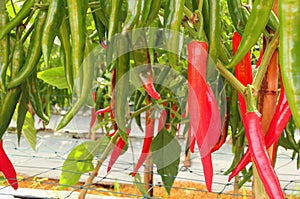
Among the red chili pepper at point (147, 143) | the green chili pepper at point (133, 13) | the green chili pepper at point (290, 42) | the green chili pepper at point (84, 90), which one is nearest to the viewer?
the green chili pepper at point (290, 42)

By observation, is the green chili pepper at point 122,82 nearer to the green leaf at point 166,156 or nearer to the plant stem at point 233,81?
the plant stem at point 233,81

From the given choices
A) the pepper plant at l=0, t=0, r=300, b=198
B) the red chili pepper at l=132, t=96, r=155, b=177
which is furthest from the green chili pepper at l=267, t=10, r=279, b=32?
the red chili pepper at l=132, t=96, r=155, b=177

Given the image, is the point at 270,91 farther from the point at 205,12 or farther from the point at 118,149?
the point at 118,149

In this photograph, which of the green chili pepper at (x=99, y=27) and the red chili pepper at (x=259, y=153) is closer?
the red chili pepper at (x=259, y=153)

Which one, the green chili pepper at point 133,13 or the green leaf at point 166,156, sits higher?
the green chili pepper at point 133,13

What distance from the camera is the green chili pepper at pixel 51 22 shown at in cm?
61

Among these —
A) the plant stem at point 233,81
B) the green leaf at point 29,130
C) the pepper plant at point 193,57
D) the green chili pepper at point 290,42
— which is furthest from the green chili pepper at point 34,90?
the green leaf at point 29,130

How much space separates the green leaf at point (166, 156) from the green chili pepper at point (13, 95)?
2.17 ft

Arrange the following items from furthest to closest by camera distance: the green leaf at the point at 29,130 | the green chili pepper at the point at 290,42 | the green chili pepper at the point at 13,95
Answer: the green leaf at the point at 29,130
the green chili pepper at the point at 13,95
the green chili pepper at the point at 290,42

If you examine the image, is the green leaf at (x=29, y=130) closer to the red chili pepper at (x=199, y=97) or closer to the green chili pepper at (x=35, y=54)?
the green chili pepper at (x=35, y=54)

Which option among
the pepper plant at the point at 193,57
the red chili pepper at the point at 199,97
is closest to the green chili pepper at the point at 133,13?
the pepper plant at the point at 193,57

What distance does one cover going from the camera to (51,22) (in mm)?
626

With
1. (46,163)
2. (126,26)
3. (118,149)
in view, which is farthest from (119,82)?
(46,163)

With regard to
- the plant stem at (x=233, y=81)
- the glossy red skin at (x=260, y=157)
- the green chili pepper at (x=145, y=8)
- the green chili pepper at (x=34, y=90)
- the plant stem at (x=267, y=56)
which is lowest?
the glossy red skin at (x=260, y=157)
